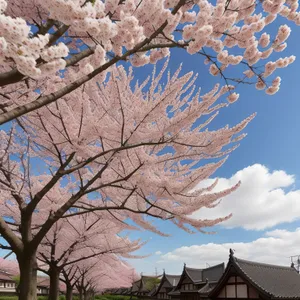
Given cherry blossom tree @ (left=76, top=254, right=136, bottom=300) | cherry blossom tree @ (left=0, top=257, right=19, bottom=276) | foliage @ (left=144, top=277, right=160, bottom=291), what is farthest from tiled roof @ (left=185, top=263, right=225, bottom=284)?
foliage @ (left=144, top=277, right=160, bottom=291)

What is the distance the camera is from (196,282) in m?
31.2

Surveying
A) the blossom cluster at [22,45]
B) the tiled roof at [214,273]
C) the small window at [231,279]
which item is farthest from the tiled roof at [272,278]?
the blossom cluster at [22,45]

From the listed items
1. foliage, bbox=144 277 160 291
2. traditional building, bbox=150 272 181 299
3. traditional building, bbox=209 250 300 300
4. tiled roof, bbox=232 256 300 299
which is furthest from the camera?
foliage, bbox=144 277 160 291

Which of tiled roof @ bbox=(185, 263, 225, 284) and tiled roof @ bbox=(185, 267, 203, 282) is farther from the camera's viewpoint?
tiled roof @ bbox=(185, 267, 203, 282)

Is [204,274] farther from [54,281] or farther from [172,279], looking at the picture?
[54,281]

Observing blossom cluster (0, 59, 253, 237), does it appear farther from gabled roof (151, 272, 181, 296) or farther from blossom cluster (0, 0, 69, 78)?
gabled roof (151, 272, 181, 296)

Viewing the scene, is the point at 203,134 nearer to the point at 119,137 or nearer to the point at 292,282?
the point at 119,137

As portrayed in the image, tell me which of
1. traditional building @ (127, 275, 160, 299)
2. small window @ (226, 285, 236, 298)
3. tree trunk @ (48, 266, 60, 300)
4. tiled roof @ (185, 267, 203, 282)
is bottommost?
traditional building @ (127, 275, 160, 299)

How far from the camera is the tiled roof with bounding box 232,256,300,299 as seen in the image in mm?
19109

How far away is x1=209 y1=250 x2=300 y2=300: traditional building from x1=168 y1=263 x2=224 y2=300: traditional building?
28.2ft

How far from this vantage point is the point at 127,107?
500cm

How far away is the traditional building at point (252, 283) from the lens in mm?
18938

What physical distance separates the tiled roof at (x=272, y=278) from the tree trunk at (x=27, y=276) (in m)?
15.5

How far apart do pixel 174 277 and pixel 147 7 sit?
1787 inches
